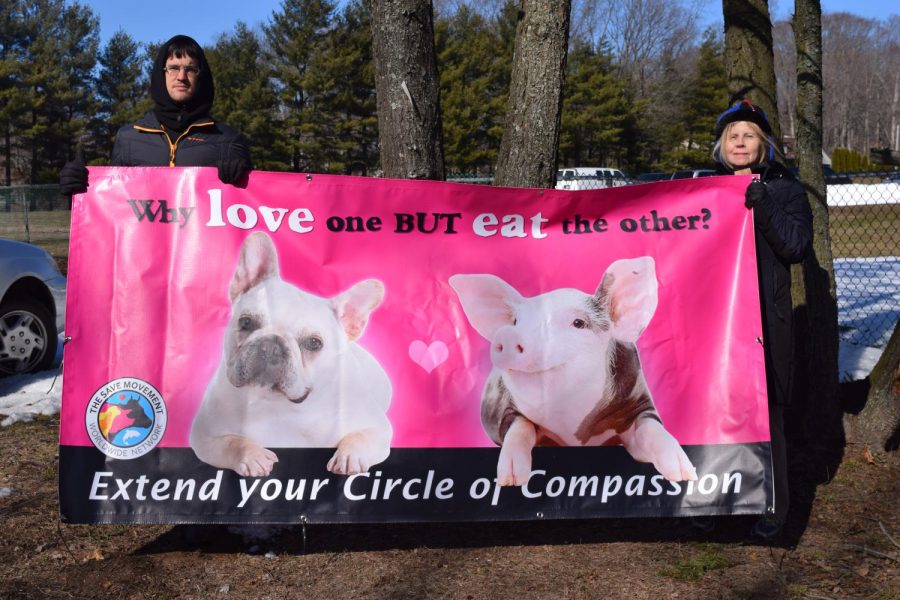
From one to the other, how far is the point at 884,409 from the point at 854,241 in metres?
14.5

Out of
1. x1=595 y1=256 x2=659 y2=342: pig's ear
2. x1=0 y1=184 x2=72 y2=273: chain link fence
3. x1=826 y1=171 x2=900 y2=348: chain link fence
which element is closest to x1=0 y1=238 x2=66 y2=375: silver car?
x1=595 y1=256 x2=659 y2=342: pig's ear

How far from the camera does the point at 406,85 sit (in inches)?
176

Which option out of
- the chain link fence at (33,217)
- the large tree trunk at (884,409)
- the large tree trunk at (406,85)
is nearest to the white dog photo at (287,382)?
the large tree trunk at (406,85)

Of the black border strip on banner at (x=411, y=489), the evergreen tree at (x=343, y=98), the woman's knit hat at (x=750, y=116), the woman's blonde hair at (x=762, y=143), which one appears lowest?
the black border strip on banner at (x=411, y=489)

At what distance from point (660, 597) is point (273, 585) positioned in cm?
152

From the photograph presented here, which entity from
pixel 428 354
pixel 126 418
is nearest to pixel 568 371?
pixel 428 354

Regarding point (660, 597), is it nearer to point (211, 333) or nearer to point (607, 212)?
point (607, 212)

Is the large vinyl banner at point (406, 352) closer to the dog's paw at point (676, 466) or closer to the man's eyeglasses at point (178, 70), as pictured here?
the dog's paw at point (676, 466)

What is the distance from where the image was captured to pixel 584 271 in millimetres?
3752

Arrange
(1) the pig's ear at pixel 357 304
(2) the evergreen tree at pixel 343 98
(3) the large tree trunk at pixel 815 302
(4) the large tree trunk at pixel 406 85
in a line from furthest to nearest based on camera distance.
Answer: (2) the evergreen tree at pixel 343 98 < (3) the large tree trunk at pixel 815 302 < (4) the large tree trunk at pixel 406 85 < (1) the pig's ear at pixel 357 304

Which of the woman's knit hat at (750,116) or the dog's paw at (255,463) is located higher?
the woman's knit hat at (750,116)

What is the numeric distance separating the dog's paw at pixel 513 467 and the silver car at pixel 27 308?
176 inches

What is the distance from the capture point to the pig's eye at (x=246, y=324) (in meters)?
3.63

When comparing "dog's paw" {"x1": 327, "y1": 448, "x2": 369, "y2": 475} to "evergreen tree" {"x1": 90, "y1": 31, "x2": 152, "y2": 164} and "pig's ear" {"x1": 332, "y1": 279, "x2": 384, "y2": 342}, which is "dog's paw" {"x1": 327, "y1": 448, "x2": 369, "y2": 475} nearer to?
"pig's ear" {"x1": 332, "y1": 279, "x2": 384, "y2": 342}
